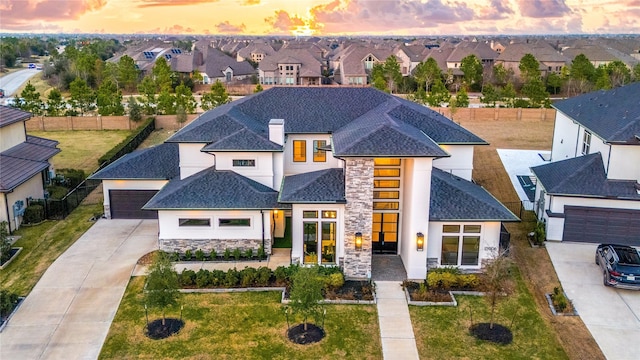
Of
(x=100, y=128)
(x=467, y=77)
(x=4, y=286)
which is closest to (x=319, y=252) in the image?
(x=4, y=286)

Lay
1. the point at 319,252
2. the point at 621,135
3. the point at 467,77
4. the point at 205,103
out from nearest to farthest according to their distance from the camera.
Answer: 1. the point at 319,252
2. the point at 621,135
3. the point at 205,103
4. the point at 467,77

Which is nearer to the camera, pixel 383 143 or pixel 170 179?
pixel 383 143

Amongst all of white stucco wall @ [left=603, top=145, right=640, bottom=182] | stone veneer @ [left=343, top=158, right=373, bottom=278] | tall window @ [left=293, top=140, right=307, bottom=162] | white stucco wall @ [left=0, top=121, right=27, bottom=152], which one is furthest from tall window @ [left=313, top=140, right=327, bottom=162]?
white stucco wall @ [left=0, top=121, right=27, bottom=152]

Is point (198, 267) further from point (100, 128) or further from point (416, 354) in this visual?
point (100, 128)

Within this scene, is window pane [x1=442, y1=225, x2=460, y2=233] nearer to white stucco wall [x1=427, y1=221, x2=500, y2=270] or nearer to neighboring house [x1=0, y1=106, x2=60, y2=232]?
white stucco wall [x1=427, y1=221, x2=500, y2=270]

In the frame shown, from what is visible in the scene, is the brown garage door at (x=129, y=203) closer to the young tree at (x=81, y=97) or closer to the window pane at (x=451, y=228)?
the window pane at (x=451, y=228)

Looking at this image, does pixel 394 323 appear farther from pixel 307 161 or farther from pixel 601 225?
pixel 307 161

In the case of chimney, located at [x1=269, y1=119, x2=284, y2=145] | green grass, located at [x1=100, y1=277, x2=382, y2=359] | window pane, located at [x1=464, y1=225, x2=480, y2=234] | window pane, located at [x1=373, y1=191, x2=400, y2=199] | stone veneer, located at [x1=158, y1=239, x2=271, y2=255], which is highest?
chimney, located at [x1=269, y1=119, x2=284, y2=145]

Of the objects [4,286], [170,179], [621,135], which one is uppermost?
[621,135]
